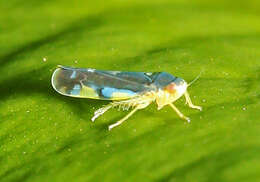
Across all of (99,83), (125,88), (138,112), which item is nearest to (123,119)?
(138,112)

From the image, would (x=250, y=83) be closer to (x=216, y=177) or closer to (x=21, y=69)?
(x=216, y=177)

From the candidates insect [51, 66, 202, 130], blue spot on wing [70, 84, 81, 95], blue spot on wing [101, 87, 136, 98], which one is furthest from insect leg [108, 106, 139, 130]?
blue spot on wing [70, 84, 81, 95]

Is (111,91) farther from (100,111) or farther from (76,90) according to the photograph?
(76,90)

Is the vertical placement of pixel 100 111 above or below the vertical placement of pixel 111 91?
below

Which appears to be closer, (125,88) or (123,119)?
(123,119)

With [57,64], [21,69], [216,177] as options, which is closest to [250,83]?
[216,177]

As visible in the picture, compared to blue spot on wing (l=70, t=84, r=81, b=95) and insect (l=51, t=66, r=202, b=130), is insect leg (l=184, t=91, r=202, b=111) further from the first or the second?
blue spot on wing (l=70, t=84, r=81, b=95)

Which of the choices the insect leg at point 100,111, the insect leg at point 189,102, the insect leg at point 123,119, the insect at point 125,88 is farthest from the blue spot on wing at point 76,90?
the insect leg at point 189,102

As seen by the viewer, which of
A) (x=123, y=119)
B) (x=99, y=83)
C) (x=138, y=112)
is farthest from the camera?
(x=99, y=83)
